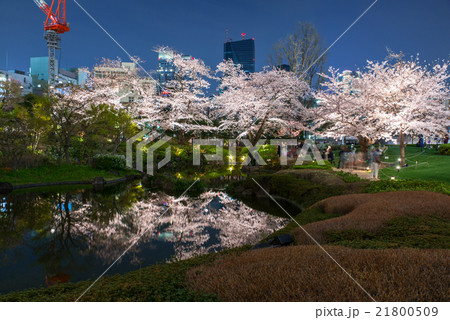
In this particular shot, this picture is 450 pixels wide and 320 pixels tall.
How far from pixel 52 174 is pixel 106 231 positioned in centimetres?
1391

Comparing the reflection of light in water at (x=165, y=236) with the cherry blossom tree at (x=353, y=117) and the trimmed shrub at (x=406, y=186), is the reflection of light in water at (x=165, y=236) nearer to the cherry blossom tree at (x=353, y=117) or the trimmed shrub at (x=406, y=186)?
the trimmed shrub at (x=406, y=186)

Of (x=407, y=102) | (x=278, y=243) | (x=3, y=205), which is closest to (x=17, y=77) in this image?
(x=3, y=205)

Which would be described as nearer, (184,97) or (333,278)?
(333,278)

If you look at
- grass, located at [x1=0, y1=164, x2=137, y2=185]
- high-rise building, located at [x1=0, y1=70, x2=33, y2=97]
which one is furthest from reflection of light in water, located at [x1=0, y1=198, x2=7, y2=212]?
high-rise building, located at [x1=0, y1=70, x2=33, y2=97]

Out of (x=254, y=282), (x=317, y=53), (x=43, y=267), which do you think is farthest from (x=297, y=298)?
(x=317, y=53)

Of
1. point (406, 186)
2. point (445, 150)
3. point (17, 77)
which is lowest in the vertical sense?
point (406, 186)

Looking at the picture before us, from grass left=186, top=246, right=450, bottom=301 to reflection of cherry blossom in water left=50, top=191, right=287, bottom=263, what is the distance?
4.10 meters

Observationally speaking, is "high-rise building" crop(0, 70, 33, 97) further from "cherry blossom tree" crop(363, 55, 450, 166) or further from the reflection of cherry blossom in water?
"cherry blossom tree" crop(363, 55, 450, 166)

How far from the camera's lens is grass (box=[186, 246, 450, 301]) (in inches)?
110

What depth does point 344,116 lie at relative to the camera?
847 inches

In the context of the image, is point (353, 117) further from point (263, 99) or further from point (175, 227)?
point (175, 227)

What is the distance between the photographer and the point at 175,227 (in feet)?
33.6

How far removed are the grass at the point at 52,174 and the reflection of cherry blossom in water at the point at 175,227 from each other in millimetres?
7134

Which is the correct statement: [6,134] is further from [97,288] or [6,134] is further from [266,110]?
[97,288]
